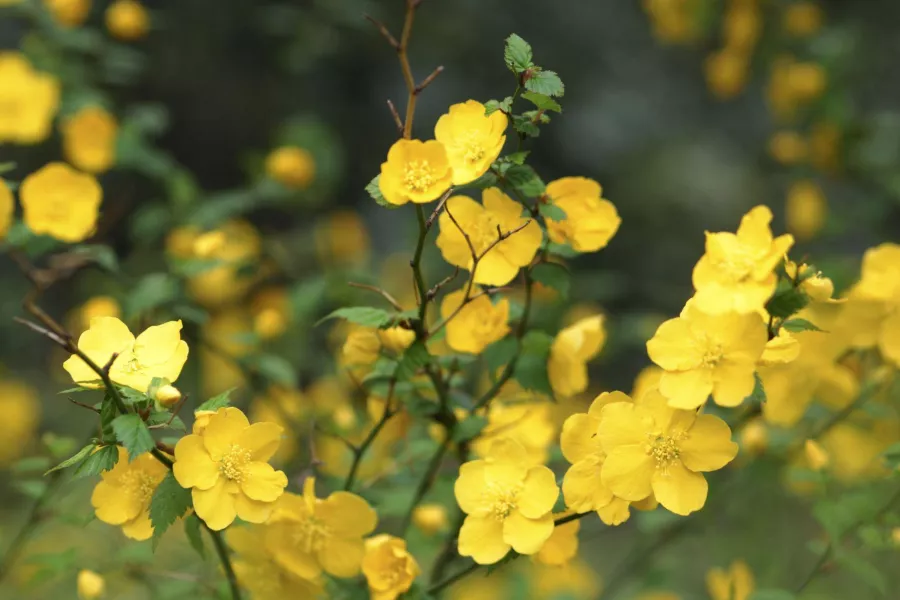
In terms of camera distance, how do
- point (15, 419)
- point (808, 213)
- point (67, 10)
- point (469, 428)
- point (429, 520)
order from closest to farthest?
1. point (469, 428)
2. point (429, 520)
3. point (67, 10)
4. point (808, 213)
5. point (15, 419)

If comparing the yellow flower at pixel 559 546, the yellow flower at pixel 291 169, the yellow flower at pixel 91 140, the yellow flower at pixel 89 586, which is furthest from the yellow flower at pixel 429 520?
the yellow flower at pixel 91 140

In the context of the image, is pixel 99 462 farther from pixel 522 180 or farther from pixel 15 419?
pixel 15 419

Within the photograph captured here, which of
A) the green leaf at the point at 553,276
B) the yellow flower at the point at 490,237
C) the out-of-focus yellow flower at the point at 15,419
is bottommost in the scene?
the out-of-focus yellow flower at the point at 15,419

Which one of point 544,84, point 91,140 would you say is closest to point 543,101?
point 544,84

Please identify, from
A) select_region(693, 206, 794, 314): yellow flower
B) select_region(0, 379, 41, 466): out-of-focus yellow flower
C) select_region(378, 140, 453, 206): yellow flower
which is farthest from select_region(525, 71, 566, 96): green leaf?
select_region(0, 379, 41, 466): out-of-focus yellow flower

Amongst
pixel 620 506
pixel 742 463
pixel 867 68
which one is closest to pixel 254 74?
pixel 867 68

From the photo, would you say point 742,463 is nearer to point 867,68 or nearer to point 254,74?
point 867,68

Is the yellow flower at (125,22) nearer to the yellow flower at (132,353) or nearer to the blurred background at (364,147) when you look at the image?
the blurred background at (364,147)
